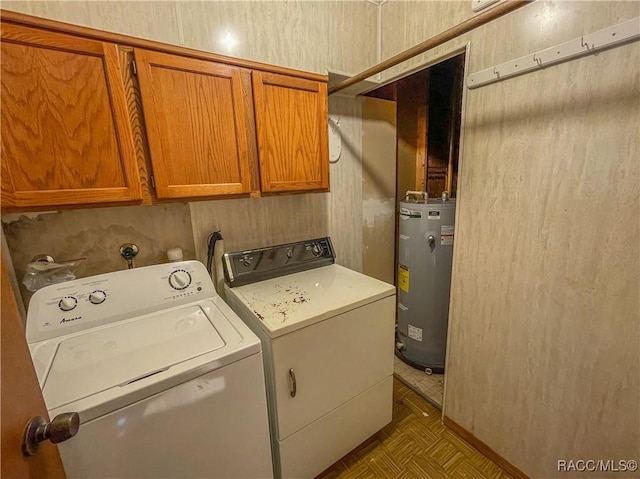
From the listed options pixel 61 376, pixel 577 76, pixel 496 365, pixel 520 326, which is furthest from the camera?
pixel 496 365

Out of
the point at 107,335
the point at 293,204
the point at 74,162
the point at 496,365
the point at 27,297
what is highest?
the point at 74,162

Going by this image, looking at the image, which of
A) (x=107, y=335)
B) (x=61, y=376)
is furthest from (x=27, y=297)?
(x=61, y=376)

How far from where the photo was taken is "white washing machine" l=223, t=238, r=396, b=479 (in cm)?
117

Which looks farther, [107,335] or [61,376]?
[107,335]

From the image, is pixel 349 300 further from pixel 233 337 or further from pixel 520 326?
pixel 520 326

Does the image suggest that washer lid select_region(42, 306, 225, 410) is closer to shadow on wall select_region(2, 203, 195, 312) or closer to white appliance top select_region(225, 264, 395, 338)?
white appliance top select_region(225, 264, 395, 338)

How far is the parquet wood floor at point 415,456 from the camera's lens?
1.44m

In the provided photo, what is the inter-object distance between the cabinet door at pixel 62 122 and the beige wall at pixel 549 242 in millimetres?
1501

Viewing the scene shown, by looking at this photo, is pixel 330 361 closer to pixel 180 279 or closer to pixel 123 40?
pixel 180 279

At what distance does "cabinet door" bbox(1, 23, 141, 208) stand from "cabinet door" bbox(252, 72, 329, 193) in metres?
0.54

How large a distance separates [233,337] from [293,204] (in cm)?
99

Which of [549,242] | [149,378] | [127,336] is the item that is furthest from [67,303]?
[549,242]

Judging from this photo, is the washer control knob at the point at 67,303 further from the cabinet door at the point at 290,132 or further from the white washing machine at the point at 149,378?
the cabinet door at the point at 290,132

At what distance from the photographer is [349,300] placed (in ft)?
4.31
